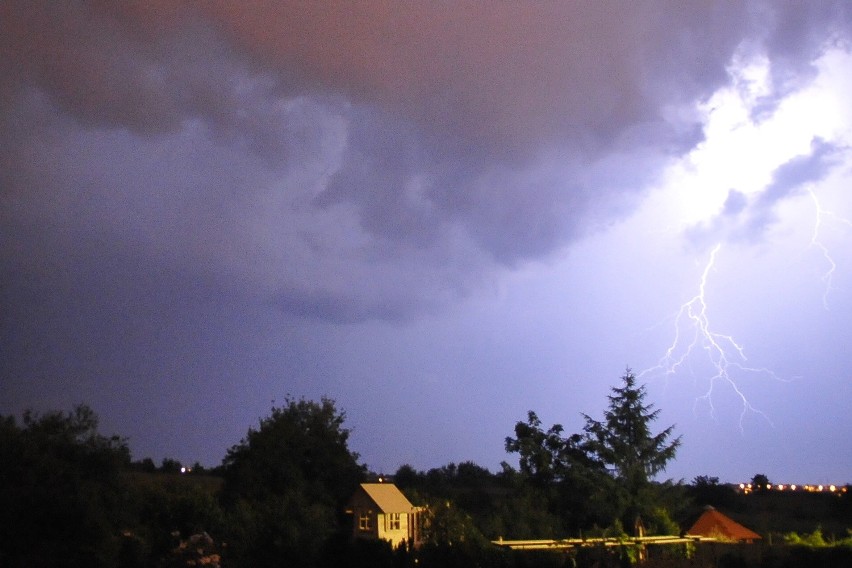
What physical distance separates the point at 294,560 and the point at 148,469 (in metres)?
54.9

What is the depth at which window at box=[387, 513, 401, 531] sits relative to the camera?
34.3 metres

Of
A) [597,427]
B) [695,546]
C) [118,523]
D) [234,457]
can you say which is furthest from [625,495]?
[118,523]

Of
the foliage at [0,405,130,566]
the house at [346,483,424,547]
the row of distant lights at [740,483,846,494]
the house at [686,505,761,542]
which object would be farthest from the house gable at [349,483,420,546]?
the row of distant lights at [740,483,846,494]

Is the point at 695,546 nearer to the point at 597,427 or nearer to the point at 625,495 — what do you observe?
the point at 625,495

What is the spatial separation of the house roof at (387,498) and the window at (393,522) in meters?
0.24

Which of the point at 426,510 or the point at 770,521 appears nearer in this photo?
the point at 426,510

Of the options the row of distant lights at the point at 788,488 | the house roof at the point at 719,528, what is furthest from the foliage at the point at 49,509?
the row of distant lights at the point at 788,488

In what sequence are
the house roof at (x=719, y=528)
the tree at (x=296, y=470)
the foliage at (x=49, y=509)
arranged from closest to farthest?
1. the foliage at (x=49, y=509)
2. the tree at (x=296, y=470)
3. the house roof at (x=719, y=528)

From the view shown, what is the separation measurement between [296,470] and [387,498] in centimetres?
877

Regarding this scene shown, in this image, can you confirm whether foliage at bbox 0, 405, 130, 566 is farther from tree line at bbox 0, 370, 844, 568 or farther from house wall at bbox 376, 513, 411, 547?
house wall at bbox 376, 513, 411, 547

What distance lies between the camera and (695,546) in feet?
105

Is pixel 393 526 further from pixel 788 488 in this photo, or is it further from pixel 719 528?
pixel 788 488

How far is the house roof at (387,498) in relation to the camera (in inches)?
1348

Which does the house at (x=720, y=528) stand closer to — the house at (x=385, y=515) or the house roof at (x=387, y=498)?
the house at (x=385, y=515)
